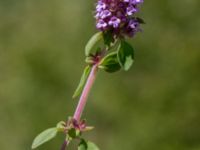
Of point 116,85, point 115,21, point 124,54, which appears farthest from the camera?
point 116,85

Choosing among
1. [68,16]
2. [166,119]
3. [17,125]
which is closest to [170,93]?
[166,119]

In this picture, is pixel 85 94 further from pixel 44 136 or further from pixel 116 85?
pixel 116 85

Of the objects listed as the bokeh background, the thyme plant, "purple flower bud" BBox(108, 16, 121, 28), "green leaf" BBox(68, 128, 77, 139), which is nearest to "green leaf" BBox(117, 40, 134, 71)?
the thyme plant

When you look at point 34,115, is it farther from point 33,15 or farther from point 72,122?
point 72,122

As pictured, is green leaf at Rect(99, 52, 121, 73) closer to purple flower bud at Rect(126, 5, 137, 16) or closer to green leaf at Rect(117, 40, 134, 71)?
green leaf at Rect(117, 40, 134, 71)

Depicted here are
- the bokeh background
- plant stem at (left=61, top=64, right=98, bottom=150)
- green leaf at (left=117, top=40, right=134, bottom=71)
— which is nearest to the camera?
plant stem at (left=61, top=64, right=98, bottom=150)

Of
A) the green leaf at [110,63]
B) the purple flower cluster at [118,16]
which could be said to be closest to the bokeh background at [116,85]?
the green leaf at [110,63]

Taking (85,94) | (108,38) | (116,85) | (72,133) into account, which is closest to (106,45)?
(108,38)
